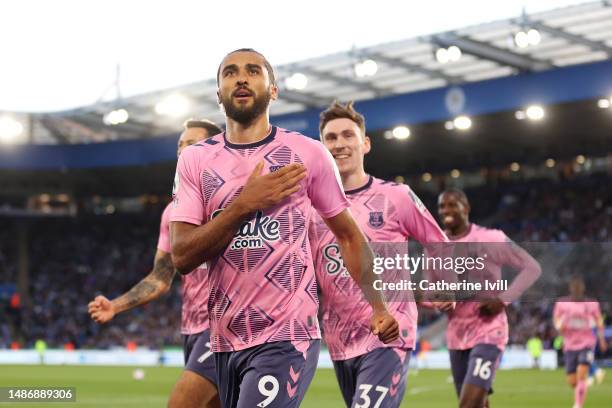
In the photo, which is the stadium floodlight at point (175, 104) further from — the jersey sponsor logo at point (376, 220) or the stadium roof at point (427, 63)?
the jersey sponsor logo at point (376, 220)

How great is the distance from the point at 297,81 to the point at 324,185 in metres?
26.1

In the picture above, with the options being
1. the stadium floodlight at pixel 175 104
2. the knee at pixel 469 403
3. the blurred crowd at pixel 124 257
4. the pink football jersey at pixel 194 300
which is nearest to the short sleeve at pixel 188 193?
the pink football jersey at pixel 194 300

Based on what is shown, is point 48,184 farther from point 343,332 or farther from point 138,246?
point 343,332

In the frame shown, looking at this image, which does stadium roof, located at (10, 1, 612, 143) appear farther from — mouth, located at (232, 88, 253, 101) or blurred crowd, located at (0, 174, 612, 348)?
mouth, located at (232, 88, 253, 101)

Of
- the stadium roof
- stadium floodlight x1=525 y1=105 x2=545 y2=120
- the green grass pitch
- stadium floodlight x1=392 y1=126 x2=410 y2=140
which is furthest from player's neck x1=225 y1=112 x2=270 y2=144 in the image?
stadium floodlight x1=392 y1=126 x2=410 y2=140

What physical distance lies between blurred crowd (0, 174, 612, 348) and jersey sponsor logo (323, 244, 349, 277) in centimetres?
2508

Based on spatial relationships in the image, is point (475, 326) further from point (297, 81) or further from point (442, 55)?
point (297, 81)

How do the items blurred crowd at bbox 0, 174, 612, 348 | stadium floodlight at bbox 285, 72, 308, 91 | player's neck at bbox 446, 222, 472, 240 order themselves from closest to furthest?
player's neck at bbox 446, 222, 472, 240 < stadium floodlight at bbox 285, 72, 308, 91 < blurred crowd at bbox 0, 174, 612, 348

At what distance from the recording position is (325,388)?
22688 mm

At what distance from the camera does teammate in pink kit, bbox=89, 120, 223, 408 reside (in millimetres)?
6695

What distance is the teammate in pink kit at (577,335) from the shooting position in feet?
52.6

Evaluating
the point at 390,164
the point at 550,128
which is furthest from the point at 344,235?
the point at 390,164

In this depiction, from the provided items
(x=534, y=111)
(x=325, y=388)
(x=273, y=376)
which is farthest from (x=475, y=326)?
(x=534, y=111)

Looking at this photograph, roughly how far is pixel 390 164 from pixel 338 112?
36.8 m
